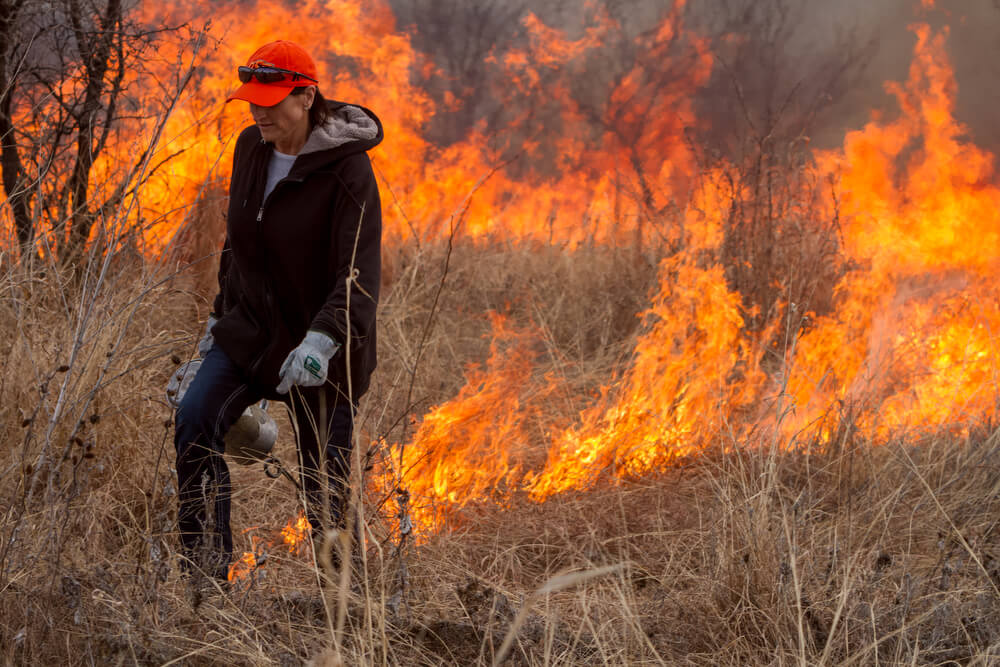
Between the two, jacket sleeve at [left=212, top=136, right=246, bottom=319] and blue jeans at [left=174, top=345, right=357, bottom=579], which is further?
jacket sleeve at [left=212, top=136, right=246, bottom=319]

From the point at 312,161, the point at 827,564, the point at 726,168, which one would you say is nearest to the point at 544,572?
the point at 827,564

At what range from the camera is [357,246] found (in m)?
2.63

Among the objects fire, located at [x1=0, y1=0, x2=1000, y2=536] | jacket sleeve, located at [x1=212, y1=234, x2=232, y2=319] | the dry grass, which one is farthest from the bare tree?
jacket sleeve, located at [x1=212, y1=234, x2=232, y2=319]

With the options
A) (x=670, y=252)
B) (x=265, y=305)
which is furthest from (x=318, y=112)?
(x=670, y=252)

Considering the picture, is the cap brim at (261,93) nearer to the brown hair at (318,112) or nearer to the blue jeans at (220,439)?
the brown hair at (318,112)

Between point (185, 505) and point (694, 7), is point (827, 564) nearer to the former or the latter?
point (185, 505)

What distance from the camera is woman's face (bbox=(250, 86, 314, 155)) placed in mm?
2629

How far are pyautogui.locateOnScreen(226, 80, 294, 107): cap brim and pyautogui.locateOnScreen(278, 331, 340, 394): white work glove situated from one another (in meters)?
0.68

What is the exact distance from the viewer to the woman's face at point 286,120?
2.63 meters

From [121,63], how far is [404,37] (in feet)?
11.8

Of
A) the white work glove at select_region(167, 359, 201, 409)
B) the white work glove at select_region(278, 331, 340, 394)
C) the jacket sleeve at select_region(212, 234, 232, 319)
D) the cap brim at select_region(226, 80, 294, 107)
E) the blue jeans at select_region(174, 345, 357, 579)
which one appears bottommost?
the blue jeans at select_region(174, 345, 357, 579)

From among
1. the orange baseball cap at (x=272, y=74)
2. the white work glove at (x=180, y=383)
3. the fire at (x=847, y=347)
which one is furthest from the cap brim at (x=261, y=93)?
the fire at (x=847, y=347)

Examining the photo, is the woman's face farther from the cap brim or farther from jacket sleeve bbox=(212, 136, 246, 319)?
jacket sleeve bbox=(212, 136, 246, 319)

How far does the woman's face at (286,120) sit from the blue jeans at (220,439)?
668mm
